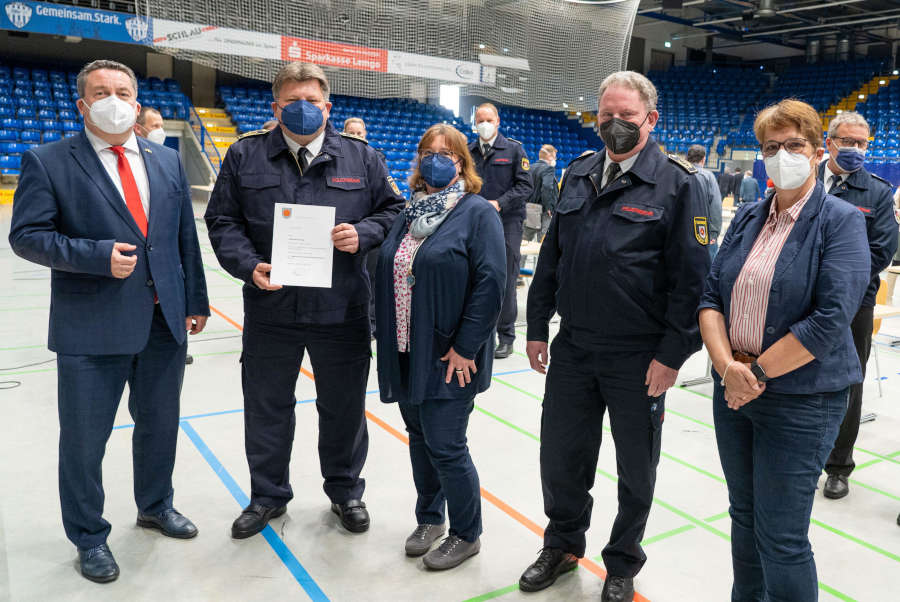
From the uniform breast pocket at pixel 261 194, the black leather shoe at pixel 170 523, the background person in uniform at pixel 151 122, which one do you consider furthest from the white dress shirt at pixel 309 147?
the background person in uniform at pixel 151 122

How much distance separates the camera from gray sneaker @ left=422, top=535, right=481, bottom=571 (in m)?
2.62

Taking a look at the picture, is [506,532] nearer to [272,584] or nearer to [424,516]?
[424,516]

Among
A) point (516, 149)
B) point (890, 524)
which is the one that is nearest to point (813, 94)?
point (516, 149)

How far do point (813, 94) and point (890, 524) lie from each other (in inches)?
982

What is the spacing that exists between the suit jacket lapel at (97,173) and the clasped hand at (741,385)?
6.63ft

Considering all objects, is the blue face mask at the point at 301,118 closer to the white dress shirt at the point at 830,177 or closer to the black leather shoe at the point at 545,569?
the black leather shoe at the point at 545,569

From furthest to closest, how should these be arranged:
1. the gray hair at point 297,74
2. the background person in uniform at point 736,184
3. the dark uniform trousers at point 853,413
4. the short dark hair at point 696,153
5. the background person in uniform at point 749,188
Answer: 1. the background person in uniform at point 736,184
2. the background person in uniform at point 749,188
3. the short dark hair at point 696,153
4. the dark uniform trousers at point 853,413
5. the gray hair at point 297,74

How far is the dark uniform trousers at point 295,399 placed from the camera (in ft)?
9.12

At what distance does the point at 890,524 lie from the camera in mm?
3117

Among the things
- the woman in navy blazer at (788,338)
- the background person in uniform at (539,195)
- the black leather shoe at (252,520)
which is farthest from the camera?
the background person in uniform at (539,195)

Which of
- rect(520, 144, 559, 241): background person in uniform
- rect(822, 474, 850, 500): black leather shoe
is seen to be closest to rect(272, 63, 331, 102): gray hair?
rect(822, 474, 850, 500): black leather shoe

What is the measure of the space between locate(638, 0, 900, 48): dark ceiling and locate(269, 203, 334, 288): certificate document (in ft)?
63.4

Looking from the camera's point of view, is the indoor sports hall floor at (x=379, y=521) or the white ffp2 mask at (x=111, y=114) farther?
the indoor sports hall floor at (x=379, y=521)

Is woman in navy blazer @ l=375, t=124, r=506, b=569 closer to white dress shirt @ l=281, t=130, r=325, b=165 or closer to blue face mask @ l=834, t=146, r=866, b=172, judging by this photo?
white dress shirt @ l=281, t=130, r=325, b=165
